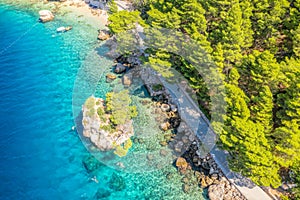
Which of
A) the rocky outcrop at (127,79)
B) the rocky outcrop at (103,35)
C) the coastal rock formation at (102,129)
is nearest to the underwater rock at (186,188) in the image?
the coastal rock formation at (102,129)

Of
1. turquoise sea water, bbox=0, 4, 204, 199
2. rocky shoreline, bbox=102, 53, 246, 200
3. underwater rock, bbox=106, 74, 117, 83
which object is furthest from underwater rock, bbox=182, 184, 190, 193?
underwater rock, bbox=106, 74, 117, 83

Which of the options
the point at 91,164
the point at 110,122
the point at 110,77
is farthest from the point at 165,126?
the point at 110,77

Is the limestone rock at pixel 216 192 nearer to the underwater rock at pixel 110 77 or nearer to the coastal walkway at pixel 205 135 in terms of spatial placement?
the coastal walkway at pixel 205 135

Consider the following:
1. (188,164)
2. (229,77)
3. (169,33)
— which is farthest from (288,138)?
(169,33)

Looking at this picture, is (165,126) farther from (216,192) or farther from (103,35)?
(103,35)

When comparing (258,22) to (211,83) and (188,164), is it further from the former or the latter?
(188,164)

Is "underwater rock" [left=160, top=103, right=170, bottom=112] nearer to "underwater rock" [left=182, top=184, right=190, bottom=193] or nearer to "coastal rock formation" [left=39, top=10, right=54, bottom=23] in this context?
"underwater rock" [left=182, top=184, right=190, bottom=193]
